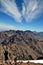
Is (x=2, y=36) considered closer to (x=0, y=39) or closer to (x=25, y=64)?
(x=0, y=39)

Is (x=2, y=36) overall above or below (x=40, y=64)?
above

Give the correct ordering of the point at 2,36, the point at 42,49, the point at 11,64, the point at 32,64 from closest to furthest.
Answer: the point at 11,64 < the point at 32,64 < the point at 42,49 < the point at 2,36

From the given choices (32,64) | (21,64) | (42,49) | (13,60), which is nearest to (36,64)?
(32,64)

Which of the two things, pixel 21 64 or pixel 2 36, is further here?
pixel 2 36

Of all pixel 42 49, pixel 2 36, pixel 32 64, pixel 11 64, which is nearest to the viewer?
pixel 11 64

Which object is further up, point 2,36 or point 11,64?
point 2,36

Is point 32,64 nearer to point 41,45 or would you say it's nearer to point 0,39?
point 41,45

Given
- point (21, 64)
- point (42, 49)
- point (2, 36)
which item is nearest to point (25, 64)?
point (21, 64)

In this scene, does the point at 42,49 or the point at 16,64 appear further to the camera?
the point at 42,49
